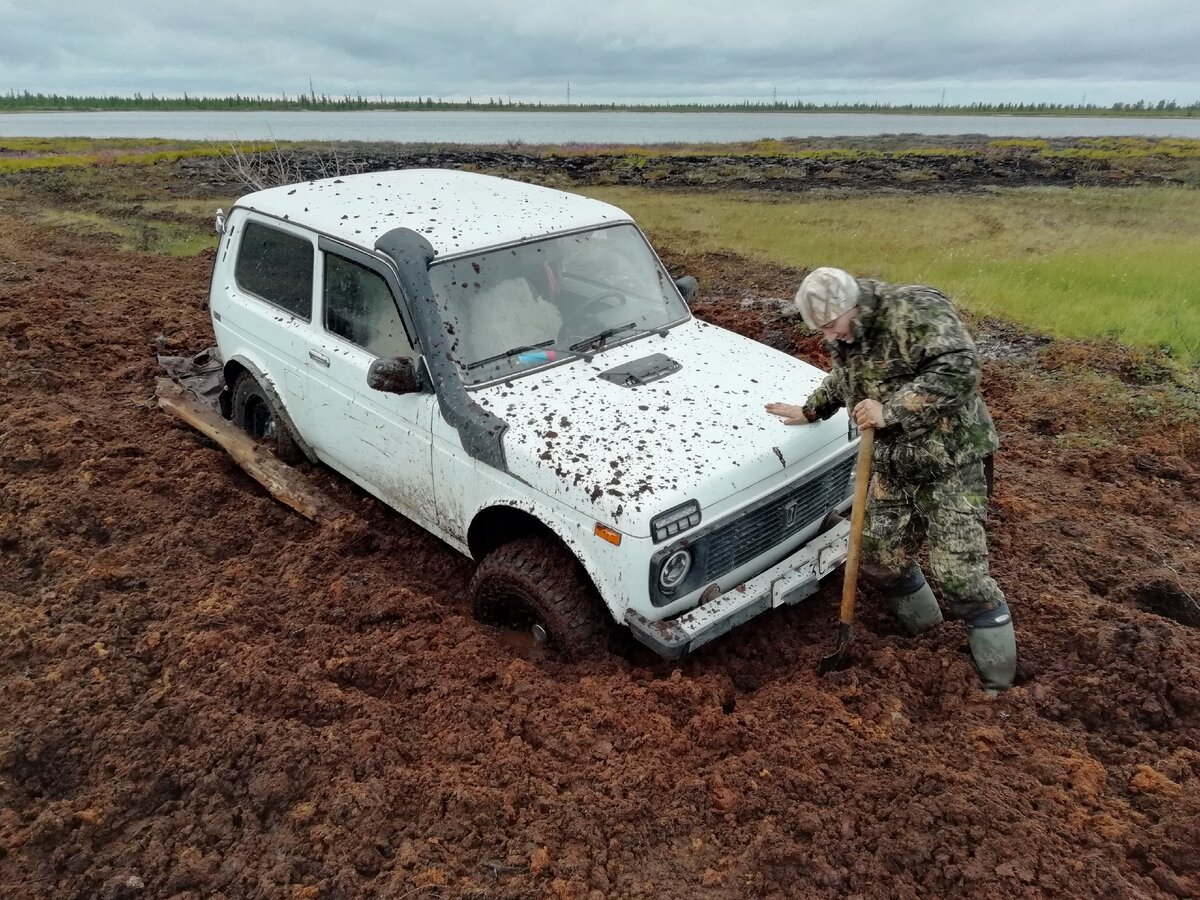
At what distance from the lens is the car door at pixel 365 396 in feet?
14.0

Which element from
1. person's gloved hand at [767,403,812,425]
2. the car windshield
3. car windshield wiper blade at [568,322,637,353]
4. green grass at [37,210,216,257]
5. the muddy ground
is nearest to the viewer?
the muddy ground

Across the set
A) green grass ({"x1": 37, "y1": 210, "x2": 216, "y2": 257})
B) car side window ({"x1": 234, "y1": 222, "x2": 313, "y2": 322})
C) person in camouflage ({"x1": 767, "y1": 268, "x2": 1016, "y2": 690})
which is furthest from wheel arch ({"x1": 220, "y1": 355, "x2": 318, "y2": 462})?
green grass ({"x1": 37, "y1": 210, "x2": 216, "y2": 257})

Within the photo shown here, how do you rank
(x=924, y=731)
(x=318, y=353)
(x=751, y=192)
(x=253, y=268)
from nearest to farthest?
(x=924, y=731) < (x=318, y=353) < (x=253, y=268) < (x=751, y=192)

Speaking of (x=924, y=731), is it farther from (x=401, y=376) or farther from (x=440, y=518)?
(x=401, y=376)

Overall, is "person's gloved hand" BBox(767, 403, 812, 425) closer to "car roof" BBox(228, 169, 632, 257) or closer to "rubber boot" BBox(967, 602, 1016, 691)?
"rubber boot" BBox(967, 602, 1016, 691)

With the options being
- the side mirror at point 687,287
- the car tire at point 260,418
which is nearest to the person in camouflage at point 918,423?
the side mirror at point 687,287

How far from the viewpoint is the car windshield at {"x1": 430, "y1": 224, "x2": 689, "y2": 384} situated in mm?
4148

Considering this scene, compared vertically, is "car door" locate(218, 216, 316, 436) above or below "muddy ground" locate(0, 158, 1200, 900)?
above

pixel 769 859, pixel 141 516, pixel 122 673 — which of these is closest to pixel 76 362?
pixel 141 516

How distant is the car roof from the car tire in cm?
126

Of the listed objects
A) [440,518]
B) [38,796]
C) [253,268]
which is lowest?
[38,796]

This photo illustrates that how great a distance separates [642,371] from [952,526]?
169 cm

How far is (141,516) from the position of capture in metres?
5.05

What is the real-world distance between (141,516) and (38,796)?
7.56 ft
